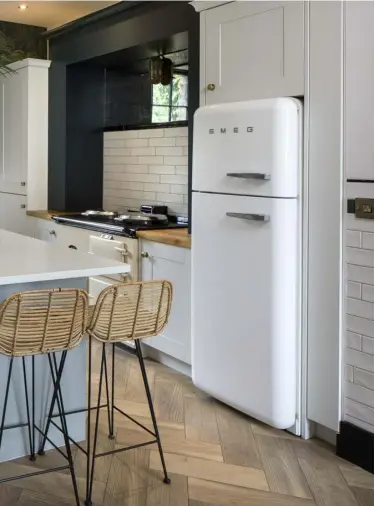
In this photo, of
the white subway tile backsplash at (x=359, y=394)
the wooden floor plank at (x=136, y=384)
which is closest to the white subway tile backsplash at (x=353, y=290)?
the white subway tile backsplash at (x=359, y=394)

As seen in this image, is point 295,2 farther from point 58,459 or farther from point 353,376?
point 58,459

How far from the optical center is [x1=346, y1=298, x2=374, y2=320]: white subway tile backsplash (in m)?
2.77

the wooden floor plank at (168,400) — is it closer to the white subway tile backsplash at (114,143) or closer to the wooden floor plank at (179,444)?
the wooden floor plank at (179,444)

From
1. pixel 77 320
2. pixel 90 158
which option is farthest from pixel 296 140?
pixel 90 158

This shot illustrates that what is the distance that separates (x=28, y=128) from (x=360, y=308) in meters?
3.88

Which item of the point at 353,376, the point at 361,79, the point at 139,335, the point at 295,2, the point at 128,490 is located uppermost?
the point at 295,2

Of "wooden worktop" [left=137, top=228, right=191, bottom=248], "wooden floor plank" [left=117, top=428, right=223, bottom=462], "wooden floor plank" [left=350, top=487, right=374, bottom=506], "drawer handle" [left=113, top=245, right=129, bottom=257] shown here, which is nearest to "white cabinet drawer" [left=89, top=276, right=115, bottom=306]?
"drawer handle" [left=113, top=245, right=129, bottom=257]

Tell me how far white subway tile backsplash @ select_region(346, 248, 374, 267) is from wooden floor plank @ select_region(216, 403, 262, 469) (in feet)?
3.32

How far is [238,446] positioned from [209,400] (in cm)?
60

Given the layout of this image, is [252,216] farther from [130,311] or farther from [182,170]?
[182,170]

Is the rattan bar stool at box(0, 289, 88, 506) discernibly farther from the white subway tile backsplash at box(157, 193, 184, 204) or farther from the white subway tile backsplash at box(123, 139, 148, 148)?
the white subway tile backsplash at box(123, 139, 148, 148)

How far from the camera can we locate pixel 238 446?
10.2ft

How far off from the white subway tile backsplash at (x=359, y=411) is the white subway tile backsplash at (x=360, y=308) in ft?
1.34

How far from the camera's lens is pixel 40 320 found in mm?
2336
